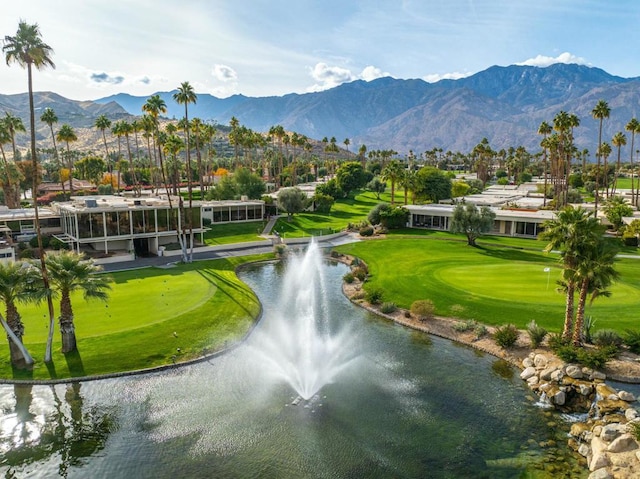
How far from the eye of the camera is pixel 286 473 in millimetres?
17453

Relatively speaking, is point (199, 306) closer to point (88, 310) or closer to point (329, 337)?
point (88, 310)

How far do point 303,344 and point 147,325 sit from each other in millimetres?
10144

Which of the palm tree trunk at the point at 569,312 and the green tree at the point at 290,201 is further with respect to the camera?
the green tree at the point at 290,201

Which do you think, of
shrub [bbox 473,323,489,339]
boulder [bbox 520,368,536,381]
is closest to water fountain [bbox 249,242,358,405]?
shrub [bbox 473,323,489,339]

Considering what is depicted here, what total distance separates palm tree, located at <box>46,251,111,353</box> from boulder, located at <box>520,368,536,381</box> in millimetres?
23465

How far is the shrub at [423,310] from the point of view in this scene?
34062mm

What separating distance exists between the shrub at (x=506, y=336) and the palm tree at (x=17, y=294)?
26.5m

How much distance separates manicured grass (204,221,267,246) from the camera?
6165 cm

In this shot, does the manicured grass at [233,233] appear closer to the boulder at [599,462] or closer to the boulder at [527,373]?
the boulder at [527,373]

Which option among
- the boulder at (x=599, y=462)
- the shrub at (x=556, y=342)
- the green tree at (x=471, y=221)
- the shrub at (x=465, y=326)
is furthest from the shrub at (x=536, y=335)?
the green tree at (x=471, y=221)

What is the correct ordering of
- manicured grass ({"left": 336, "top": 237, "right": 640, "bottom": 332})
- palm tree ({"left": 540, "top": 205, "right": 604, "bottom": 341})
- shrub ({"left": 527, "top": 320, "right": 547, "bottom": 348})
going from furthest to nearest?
1. manicured grass ({"left": 336, "top": 237, "right": 640, "bottom": 332})
2. shrub ({"left": 527, "top": 320, "right": 547, "bottom": 348})
3. palm tree ({"left": 540, "top": 205, "right": 604, "bottom": 341})

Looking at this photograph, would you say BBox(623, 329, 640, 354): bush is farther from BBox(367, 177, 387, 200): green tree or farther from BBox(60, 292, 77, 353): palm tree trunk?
BBox(367, 177, 387, 200): green tree

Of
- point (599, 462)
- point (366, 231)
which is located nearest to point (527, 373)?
point (599, 462)

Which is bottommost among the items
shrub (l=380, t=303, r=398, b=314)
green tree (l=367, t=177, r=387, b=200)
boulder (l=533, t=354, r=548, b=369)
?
boulder (l=533, t=354, r=548, b=369)
